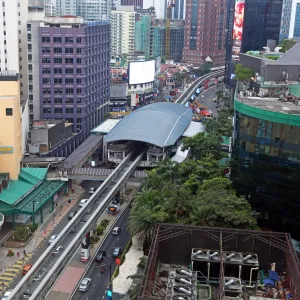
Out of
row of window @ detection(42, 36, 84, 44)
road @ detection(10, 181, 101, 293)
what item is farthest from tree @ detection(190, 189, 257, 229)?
row of window @ detection(42, 36, 84, 44)

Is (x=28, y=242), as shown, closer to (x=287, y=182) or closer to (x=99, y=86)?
(x=287, y=182)

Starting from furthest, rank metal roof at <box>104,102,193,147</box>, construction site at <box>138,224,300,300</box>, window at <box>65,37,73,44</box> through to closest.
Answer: window at <box>65,37,73,44</box> < metal roof at <box>104,102,193,147</box> < construction site at <box>138,224,300,300</box>

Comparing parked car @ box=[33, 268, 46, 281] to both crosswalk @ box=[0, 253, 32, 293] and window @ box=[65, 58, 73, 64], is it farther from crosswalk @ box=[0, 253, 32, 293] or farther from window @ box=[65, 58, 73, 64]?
window @ box=[65, 58, 73, 64]

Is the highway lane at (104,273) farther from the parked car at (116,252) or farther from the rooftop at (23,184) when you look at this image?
the rooftop at (23,184)

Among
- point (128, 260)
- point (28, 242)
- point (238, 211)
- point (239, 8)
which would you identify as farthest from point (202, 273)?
point (239, 8)

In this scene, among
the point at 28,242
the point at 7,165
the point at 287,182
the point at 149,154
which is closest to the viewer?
the point at 287,182

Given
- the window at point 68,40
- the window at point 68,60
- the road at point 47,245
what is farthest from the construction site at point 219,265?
the window at point 68,40
